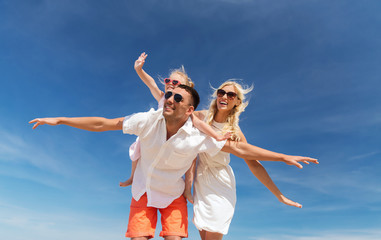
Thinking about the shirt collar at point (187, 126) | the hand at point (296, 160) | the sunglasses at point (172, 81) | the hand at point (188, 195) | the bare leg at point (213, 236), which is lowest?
the bare leg at point (213, 236)

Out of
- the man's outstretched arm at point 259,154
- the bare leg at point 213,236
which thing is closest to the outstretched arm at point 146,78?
the man's outstretched arm at point 259,154

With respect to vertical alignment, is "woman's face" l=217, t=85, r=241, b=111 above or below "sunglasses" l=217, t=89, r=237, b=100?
below

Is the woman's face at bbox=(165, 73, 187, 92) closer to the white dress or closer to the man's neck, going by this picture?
the white dress

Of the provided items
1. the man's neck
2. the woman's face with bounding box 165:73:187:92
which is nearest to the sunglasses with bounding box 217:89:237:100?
the woman's face with bounding box 165:73:187:92

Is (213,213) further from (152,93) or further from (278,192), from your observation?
(152,93)

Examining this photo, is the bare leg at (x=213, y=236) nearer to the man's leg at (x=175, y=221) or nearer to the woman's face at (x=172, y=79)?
the man's leg at (x=175, y=221)

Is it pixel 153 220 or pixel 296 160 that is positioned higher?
pixel 296 160

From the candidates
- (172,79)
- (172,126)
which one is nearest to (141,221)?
(172,126)

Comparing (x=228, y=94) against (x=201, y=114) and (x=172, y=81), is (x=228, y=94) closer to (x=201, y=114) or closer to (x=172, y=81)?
(x=201, y=114)

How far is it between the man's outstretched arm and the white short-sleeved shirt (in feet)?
0.90

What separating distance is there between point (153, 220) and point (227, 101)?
125 inches

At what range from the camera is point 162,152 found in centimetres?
589

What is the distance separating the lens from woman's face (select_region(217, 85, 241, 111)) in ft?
23.5

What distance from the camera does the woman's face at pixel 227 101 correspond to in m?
7.15
